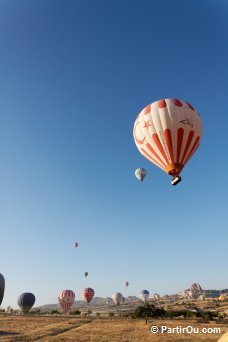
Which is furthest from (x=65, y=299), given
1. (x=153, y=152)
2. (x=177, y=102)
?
(x=177, y=102)

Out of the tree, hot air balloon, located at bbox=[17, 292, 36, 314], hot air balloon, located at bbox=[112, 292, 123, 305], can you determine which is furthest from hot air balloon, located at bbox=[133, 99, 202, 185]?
hot air balloon, located at bbox=[112, 292, 123, 305]

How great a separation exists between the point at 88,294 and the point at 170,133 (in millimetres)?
84616

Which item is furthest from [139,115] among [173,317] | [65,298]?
[65,298]

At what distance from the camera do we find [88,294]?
328ft

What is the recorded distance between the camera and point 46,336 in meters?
33.2

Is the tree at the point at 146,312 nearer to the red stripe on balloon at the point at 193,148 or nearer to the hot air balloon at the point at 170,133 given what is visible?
the hot air balloon at the point at 170,133

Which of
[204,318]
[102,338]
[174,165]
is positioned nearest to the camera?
[174,165]

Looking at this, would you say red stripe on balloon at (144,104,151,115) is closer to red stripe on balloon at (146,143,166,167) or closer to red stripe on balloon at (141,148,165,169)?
red stripe on balloon at (146,143,166,167)

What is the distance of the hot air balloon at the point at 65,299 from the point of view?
82312 mm

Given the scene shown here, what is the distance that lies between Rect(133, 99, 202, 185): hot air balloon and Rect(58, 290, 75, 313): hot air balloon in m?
64.7

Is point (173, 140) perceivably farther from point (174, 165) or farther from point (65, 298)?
point (65, 298)

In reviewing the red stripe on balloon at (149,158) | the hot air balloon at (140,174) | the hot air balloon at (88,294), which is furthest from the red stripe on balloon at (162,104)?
the hot air balloon at (88,294)

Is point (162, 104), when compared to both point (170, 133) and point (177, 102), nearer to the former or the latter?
point (177, 102)

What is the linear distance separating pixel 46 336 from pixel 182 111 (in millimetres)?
26409
